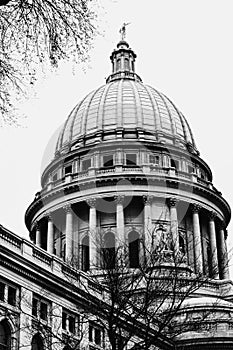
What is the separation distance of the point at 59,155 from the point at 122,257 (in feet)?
173

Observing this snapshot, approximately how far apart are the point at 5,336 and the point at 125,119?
2103 inches

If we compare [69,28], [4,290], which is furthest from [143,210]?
[69,28]

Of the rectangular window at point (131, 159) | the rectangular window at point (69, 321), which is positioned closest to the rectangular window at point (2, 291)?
the rectangular window at point (69, 321)

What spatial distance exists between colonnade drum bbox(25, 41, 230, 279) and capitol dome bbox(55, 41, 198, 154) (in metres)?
0.13

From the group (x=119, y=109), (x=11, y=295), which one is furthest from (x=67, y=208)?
(x=11, y=295)

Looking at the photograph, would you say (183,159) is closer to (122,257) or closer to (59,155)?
(59,155)

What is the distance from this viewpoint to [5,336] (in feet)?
122

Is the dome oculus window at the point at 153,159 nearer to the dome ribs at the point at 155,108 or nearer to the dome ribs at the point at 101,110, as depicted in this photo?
the dome ribs at the point at 155,108

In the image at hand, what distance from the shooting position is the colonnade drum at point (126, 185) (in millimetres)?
77688

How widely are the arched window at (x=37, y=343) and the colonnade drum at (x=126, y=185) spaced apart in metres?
31.5

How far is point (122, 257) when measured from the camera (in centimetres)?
3522

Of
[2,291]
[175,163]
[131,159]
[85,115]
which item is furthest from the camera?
[85,115]

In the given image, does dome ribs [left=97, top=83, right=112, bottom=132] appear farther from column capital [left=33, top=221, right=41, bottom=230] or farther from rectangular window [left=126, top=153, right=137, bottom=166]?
column capital [left=33, top=221, right=41, bottom=230]

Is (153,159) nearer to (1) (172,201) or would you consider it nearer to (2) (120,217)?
(1) (172,201)
